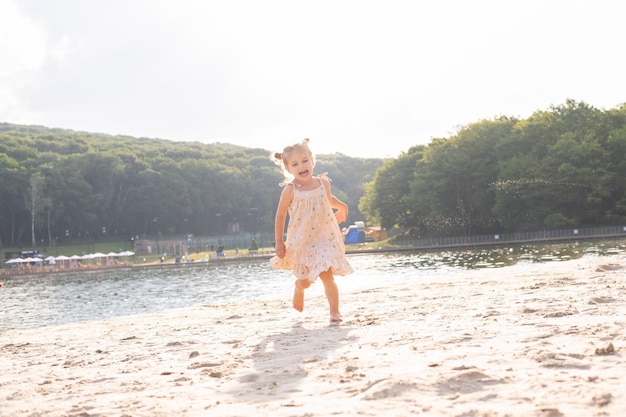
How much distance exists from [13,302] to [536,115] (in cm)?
5345

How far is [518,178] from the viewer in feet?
215

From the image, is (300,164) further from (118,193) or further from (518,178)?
(118,193)

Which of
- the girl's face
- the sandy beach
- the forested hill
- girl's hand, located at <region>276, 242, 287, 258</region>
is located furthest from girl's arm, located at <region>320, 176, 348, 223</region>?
the forested hill

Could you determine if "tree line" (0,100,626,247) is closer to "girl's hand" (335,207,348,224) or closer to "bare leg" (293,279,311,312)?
"girl's hand" (335,207,348,224)

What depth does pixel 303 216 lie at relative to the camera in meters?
8.65

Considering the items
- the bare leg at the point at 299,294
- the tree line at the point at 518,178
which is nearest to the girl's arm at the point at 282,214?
the bare leg at the point at 299,294

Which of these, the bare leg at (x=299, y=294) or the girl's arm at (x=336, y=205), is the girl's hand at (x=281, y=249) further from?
the girl's arm at (x=336, y=205)

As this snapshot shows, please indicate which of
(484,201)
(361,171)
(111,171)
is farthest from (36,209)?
(361,171)

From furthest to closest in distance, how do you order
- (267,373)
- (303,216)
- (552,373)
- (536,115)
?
(536,115)
(303,216)
(267,373)
(552,373)

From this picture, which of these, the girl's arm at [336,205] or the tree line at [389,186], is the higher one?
the tree line at [389,186]

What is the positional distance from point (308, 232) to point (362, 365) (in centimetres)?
343

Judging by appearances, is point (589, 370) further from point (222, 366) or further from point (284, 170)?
point (284, 170)

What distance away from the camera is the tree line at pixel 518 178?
6384cm

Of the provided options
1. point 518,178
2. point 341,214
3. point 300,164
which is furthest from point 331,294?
point 518,178
